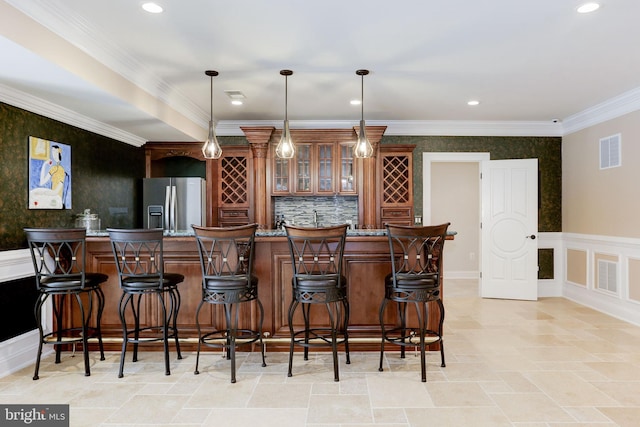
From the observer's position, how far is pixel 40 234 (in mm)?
2934

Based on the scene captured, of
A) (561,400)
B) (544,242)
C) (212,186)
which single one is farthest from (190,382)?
(544,242)

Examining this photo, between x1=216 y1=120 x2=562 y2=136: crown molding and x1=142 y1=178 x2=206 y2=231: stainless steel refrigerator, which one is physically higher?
x1=216 y1=120 x2=562 y2=136: crown molding

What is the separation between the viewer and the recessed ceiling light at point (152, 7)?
2.64 m

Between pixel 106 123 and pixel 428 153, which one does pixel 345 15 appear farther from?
pixel 428 153

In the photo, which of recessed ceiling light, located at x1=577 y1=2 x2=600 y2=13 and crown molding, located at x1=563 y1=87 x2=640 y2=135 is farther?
crown molding, located at x1=563 y1=87 x2=640 y2=135

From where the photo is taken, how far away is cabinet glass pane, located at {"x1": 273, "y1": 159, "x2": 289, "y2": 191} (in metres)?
5.71

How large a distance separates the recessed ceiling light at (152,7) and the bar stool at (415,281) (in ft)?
6.84

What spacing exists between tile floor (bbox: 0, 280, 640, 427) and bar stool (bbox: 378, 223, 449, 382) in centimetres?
22

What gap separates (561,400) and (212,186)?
4.60m

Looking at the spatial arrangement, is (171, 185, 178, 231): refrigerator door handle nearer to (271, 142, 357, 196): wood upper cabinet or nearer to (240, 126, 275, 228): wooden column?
(240, 126, 275, 228): wooden column

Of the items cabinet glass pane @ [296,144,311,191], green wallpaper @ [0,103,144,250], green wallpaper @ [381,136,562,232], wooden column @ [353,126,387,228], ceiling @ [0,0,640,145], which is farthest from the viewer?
green wallpaper @ [381,136,562,232]

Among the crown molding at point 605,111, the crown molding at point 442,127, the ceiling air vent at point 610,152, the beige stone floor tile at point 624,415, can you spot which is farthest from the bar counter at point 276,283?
the crown molding at point 605,111

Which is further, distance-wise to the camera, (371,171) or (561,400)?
(371,171)

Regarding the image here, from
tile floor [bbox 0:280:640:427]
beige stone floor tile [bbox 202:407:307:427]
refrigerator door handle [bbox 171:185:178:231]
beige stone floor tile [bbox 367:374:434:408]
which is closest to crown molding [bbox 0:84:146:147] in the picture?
refrigerator door handle [bbox 171:185:178:231]
